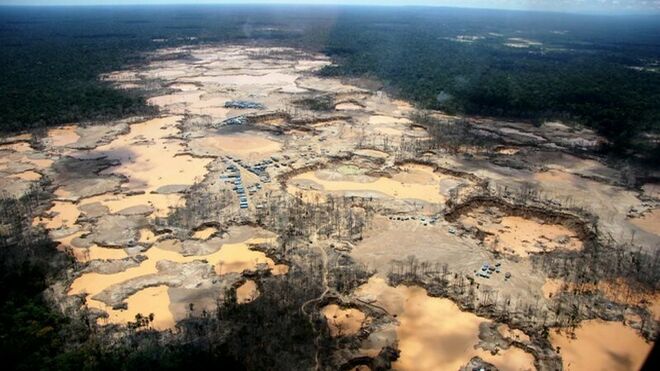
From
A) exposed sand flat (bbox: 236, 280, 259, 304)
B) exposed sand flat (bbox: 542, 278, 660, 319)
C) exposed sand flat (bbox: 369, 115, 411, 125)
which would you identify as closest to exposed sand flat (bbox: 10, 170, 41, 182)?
exposed sand flat (bbox: 236, 280, 259, 304)

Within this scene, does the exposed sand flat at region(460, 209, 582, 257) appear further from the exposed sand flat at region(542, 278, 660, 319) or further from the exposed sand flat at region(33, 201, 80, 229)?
the exposed sand flat at region(33, 201, 80, 229)

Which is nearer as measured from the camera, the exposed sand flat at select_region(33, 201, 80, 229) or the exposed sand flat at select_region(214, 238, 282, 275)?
the exposed sand flat at select_region(214, 238, 282, 275)

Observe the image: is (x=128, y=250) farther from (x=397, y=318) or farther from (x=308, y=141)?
(x=308, y=141)

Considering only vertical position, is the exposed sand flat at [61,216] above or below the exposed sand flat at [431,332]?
above

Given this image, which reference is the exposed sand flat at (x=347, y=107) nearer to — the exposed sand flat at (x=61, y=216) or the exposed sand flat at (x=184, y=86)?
the exposed sand flat at (x=184, y=86)

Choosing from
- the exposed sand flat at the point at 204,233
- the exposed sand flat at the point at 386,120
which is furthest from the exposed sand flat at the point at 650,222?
the exposed sand flat at the point at 386,120
